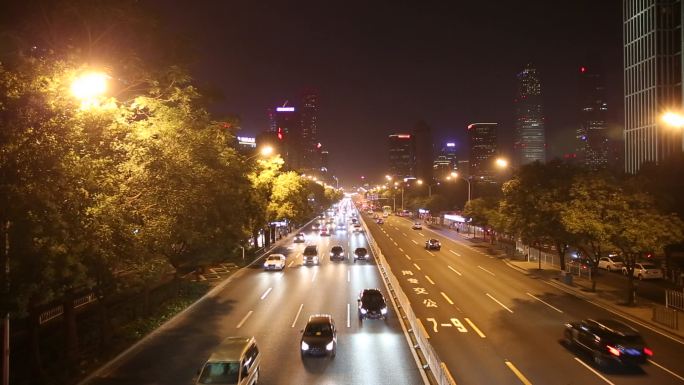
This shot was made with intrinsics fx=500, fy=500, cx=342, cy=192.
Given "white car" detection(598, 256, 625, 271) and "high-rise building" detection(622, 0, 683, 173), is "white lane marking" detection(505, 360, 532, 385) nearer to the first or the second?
"white car" detection(598, 256, 625, 271)

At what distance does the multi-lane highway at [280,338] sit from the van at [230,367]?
1.57m

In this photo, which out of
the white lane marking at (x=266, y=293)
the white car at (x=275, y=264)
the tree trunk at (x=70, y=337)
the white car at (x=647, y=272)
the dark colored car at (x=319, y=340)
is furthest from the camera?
the white car at (x=275, y=264)

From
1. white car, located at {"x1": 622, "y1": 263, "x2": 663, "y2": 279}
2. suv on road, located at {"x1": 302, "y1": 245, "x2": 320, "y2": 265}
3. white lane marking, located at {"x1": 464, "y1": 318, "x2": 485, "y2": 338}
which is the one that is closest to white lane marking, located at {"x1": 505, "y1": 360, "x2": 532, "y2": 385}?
white lane marking, located at {"x1": 464, "y1": 318, "x2": 485, "y2": 338}

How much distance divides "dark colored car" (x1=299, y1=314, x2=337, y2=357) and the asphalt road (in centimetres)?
458

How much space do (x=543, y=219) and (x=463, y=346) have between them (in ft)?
64.6

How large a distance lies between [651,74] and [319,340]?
93085 millimetres

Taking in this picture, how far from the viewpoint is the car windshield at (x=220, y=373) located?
50.0ft

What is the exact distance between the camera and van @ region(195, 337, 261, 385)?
50.1 feet

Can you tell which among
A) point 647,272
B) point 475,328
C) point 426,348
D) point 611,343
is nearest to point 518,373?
point 426,348

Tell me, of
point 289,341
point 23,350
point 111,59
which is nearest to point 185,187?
point 111,59

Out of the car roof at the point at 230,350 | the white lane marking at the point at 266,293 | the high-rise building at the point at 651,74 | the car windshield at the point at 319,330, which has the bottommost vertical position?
the white lane marking at the point at 266,293

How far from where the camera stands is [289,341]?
2266cm

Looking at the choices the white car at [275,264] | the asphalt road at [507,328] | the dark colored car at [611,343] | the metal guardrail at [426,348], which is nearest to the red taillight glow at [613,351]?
the dark colored car at [611,343]

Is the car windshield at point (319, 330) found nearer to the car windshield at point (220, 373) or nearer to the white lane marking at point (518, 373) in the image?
the car windshield at point (220, 373)
